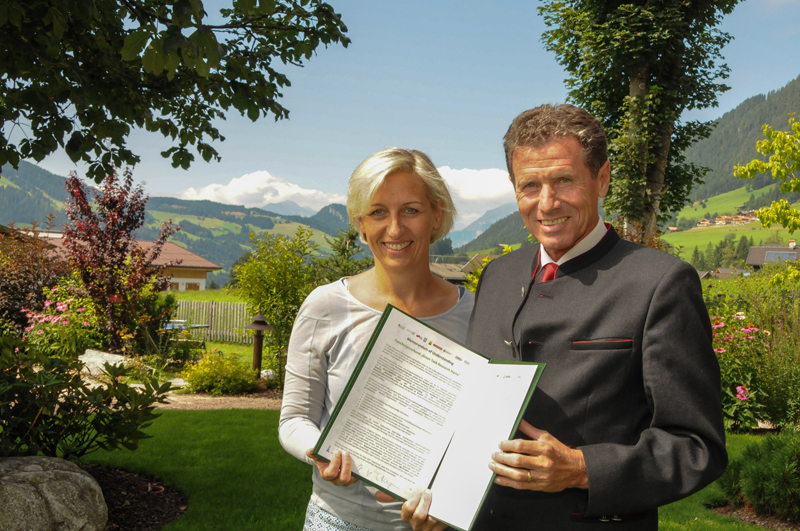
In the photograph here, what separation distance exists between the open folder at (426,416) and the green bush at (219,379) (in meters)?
11.0

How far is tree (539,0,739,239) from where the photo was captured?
15612 millimetres

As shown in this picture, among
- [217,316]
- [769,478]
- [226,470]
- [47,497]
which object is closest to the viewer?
[47,497]

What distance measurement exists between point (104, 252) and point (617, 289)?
14.7m

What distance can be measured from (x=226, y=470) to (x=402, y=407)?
17.7 ft

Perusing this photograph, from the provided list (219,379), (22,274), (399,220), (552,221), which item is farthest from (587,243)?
(22,274)

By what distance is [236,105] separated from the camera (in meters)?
5.34

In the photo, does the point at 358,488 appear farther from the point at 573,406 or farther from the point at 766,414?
the point at 766,414

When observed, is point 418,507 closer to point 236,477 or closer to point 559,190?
point 559,190

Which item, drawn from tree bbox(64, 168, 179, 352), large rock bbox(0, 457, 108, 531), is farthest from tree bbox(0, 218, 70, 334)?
large rock bbox(0, 457, 108, 531)

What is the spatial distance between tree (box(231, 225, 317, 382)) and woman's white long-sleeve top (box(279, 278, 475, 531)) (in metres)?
10.2

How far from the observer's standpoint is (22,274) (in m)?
16.2

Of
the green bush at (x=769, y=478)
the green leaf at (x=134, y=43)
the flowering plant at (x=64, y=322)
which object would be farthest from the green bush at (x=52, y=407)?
the flowering plant at (x=64, y=322)

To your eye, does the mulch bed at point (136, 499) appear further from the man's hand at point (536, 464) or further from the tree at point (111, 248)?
the tree at point (111, 248)

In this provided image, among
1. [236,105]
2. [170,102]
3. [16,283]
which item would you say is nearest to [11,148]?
[170,102]
